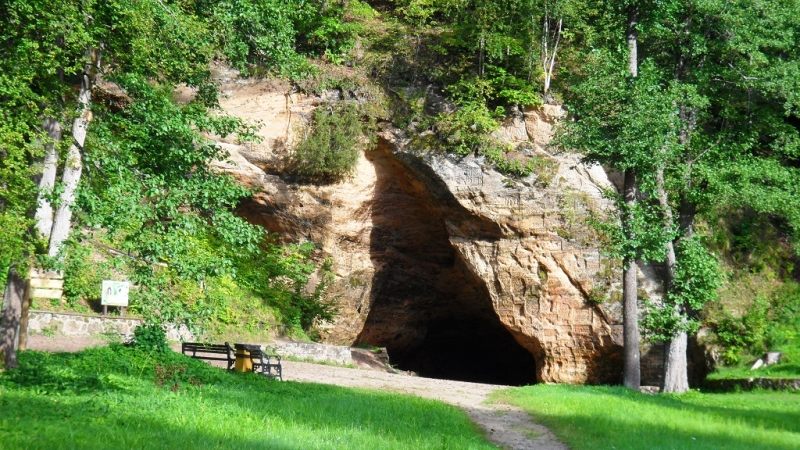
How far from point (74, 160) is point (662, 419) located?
9.75m

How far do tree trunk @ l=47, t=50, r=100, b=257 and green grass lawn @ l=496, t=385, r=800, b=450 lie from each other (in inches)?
319

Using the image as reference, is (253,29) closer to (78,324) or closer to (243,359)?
(243,359)

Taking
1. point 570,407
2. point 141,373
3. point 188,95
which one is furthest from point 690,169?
point 188,95

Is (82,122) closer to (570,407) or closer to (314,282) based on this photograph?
(570,407)

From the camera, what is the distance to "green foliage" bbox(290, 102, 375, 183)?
2106cm

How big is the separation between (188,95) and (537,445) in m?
16.8

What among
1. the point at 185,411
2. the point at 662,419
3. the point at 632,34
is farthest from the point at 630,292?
the point at 185,411

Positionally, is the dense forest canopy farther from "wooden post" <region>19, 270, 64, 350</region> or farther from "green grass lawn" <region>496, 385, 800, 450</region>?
"green grass lawn" <region>496, 385, 800, 450</region>

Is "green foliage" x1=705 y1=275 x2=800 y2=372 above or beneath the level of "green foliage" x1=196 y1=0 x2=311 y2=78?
beneath

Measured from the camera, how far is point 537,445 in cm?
892

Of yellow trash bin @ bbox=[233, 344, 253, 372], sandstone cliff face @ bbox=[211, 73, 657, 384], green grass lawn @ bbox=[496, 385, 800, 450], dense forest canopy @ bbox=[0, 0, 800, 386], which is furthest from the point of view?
sandstone cliff face @ bbox=[211, 73, 657, 384]

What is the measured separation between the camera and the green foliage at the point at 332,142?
21.1 metres

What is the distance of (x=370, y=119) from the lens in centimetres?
2180

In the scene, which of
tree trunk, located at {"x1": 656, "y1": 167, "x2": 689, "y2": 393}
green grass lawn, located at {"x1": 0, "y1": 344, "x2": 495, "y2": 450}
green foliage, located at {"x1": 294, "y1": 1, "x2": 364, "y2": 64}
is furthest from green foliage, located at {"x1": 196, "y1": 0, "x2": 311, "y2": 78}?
green foliage, located at {"x1": 294, "y1": 1, "x2": 364, "y2": 64}
